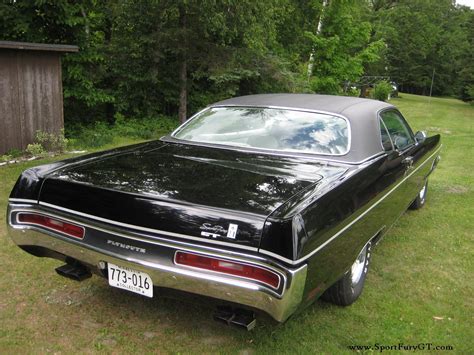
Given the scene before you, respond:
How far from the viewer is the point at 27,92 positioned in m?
7.92

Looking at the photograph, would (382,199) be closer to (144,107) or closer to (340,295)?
(340,295)

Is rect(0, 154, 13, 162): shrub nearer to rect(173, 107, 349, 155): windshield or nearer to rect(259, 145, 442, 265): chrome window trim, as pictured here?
rect(173, 107, 349, 155): windshield

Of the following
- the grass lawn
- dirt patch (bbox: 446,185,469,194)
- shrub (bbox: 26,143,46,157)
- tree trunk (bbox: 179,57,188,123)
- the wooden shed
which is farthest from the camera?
tree trunk (bbox: 179,57,188,123)

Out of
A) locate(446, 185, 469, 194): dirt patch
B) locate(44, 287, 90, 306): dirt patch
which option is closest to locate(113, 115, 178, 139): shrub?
locate(446, 185, 469, 194): dirt patch

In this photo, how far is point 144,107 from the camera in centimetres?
1316

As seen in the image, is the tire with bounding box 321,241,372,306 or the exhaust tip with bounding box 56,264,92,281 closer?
the exhaust tip with bounding box 56,264,92,281

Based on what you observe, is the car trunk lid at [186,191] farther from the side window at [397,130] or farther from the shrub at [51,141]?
the shrub at [51,141]

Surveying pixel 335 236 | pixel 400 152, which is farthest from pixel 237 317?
pixel 400 152

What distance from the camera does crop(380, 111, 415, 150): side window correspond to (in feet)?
14.3

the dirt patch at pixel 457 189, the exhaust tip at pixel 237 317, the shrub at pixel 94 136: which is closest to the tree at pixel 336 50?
the shrub at pixel 94 136

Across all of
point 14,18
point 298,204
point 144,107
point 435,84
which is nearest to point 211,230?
point 298,204

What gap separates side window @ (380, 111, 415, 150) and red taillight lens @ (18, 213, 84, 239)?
2893mm

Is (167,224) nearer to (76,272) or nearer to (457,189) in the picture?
(76,272)

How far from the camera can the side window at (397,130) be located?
4.36 m
